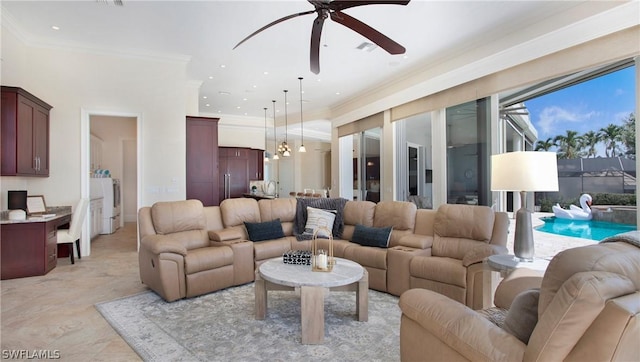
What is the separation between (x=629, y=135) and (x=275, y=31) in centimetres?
440

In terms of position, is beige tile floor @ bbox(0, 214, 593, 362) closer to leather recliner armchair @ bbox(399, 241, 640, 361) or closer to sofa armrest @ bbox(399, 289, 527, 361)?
sofa armrest @ bbox(399, 289, 527, 361)

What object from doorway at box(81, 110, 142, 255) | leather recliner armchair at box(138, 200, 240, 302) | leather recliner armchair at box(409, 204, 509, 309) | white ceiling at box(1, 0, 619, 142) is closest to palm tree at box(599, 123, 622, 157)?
white ceiling at box(1, 0, 619, 142)

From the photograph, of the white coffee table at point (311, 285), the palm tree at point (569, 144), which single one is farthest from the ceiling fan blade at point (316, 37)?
the palm tree at point (569, 144)

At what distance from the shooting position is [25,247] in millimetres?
4211

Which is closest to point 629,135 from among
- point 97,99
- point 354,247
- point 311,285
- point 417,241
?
point 417,241

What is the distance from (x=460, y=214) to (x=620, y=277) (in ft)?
8.03

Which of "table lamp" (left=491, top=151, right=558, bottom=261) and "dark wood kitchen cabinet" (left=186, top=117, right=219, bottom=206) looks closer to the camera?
"table lamp" (left=491, top=151, right=558, bottom=261)

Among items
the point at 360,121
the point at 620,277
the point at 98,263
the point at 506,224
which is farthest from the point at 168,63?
the point at 620,277

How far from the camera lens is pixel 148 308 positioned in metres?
3.20

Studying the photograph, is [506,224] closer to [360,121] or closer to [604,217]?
[604,217]

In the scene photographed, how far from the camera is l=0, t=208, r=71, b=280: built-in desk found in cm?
411

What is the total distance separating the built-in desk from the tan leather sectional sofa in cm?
163

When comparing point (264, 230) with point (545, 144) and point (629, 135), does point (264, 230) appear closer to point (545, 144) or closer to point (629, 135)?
point (545, 144)

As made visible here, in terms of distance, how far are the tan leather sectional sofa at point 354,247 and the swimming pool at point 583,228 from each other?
4.75 feet
